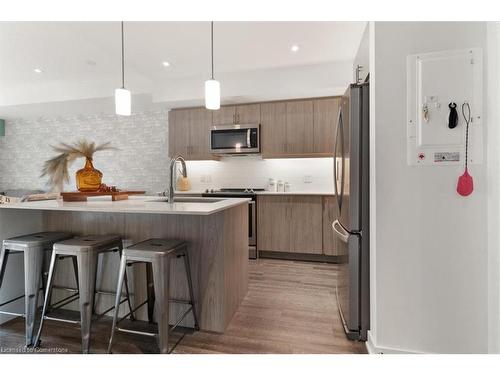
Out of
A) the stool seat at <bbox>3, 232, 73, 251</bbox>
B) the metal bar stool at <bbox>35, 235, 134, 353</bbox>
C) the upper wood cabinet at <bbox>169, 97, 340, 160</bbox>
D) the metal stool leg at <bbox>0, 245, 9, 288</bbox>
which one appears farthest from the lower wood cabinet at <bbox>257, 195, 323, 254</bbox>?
the metal stool leg at <bbox>0, 245, 9, 288</bbox>

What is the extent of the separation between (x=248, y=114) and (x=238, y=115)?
158 millimetres

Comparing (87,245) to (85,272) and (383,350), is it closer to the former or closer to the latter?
(85,272)

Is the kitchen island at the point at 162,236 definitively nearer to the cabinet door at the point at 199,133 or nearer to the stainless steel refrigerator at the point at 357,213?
the stainless steel refrigerator at the point at 357,213

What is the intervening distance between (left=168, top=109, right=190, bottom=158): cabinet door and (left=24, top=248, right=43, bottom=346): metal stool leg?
8.64 feet

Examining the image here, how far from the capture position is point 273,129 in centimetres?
384

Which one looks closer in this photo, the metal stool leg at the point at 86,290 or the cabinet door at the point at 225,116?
the metal stool leg at the point at 86,290

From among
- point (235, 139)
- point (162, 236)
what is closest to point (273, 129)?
point (235, 139)

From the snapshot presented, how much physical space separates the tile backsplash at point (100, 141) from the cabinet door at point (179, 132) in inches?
23.3

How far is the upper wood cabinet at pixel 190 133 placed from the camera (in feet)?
13.5

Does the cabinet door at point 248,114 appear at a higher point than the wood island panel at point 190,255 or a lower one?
higher

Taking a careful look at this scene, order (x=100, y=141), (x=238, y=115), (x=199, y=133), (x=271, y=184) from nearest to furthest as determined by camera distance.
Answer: (x=238, y=115) < (x=199, y=133) < (x=271, y=184) < (x=100, y=141)

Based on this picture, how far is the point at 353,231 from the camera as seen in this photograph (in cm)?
180

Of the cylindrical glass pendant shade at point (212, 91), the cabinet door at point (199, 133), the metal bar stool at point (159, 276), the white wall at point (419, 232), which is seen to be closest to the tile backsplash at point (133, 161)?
the cabinet door at point (199, 133)
